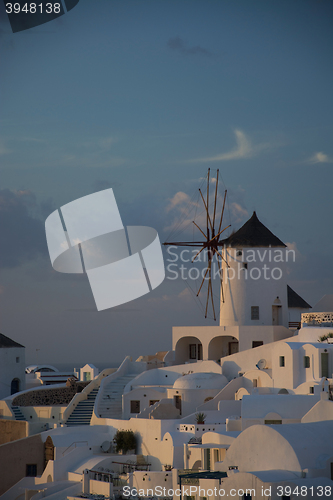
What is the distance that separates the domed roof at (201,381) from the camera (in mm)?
28516

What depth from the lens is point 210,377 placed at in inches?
1140

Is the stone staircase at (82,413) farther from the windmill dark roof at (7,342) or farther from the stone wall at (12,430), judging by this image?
the windmill dark roof at (7,342)

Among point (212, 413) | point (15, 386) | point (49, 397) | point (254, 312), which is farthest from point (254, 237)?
point (15, 386)

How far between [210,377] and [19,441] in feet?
24.7

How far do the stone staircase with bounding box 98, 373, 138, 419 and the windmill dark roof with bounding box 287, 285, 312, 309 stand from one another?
29.9 feet

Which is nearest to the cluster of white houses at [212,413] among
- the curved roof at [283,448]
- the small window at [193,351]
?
the curved roof at [283,448]

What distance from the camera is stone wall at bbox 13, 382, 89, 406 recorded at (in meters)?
32.8

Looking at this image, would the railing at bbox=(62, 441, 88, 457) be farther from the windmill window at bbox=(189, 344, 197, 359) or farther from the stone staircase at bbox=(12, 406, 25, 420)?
the windmill window at bbox=(189, 344, 197, 359)

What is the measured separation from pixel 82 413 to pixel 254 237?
36.0 ft

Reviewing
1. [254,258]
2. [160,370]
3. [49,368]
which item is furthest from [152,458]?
[49,368]

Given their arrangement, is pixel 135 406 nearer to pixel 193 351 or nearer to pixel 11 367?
pixel 193 351

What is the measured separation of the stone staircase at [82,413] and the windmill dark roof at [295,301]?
11.2 metres

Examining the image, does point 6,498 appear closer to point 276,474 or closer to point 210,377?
point 210,377

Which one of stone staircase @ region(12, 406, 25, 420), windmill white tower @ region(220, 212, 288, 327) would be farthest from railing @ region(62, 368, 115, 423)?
windmill white tower @ region(220, 212, 288, 327)
